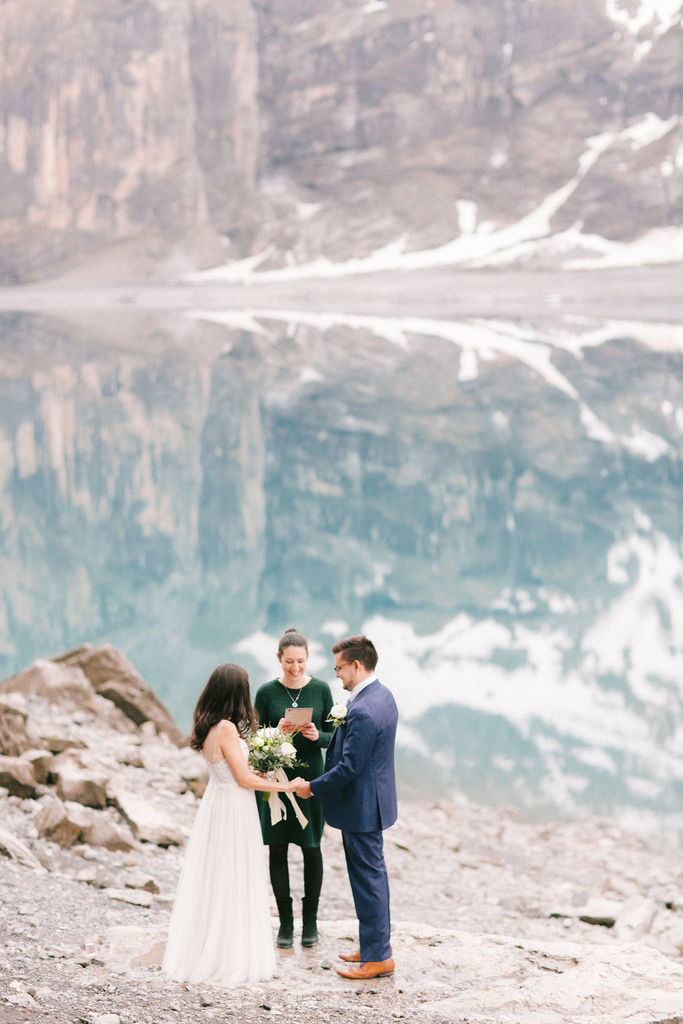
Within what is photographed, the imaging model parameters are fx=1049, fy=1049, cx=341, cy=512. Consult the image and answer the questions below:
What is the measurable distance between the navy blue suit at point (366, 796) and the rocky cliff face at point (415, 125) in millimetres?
115442

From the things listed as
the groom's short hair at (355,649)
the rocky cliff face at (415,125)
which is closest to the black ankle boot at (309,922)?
the groom's short hair at (355,649)

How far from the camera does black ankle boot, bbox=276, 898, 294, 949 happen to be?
4250 mm

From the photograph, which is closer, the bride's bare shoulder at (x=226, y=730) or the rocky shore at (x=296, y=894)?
the rocky shore at (x=296, y=894)

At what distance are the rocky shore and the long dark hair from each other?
891 millimetres

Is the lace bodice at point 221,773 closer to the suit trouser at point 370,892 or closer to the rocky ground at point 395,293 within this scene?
the suit trouser at point 370,892

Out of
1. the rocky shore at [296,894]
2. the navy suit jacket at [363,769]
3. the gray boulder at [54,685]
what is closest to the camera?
the rocky shore at [296,894]

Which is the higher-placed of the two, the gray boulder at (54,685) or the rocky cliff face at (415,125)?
the rocky cliff face at (415,125)

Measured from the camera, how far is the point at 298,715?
415 centimetres

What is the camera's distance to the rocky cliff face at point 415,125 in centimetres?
11762

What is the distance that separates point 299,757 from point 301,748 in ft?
0.12

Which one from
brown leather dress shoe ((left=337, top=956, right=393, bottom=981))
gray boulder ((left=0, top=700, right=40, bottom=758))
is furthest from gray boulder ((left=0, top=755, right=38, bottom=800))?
brown leather dress shoe ((left=337, top=956, right=393, bottom=981))

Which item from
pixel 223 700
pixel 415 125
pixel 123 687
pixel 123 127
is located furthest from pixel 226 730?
pixel 415 125

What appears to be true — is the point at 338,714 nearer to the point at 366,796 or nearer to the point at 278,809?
the point at 366,796

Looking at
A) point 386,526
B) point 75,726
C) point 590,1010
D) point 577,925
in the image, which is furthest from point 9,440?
point 590,1010
